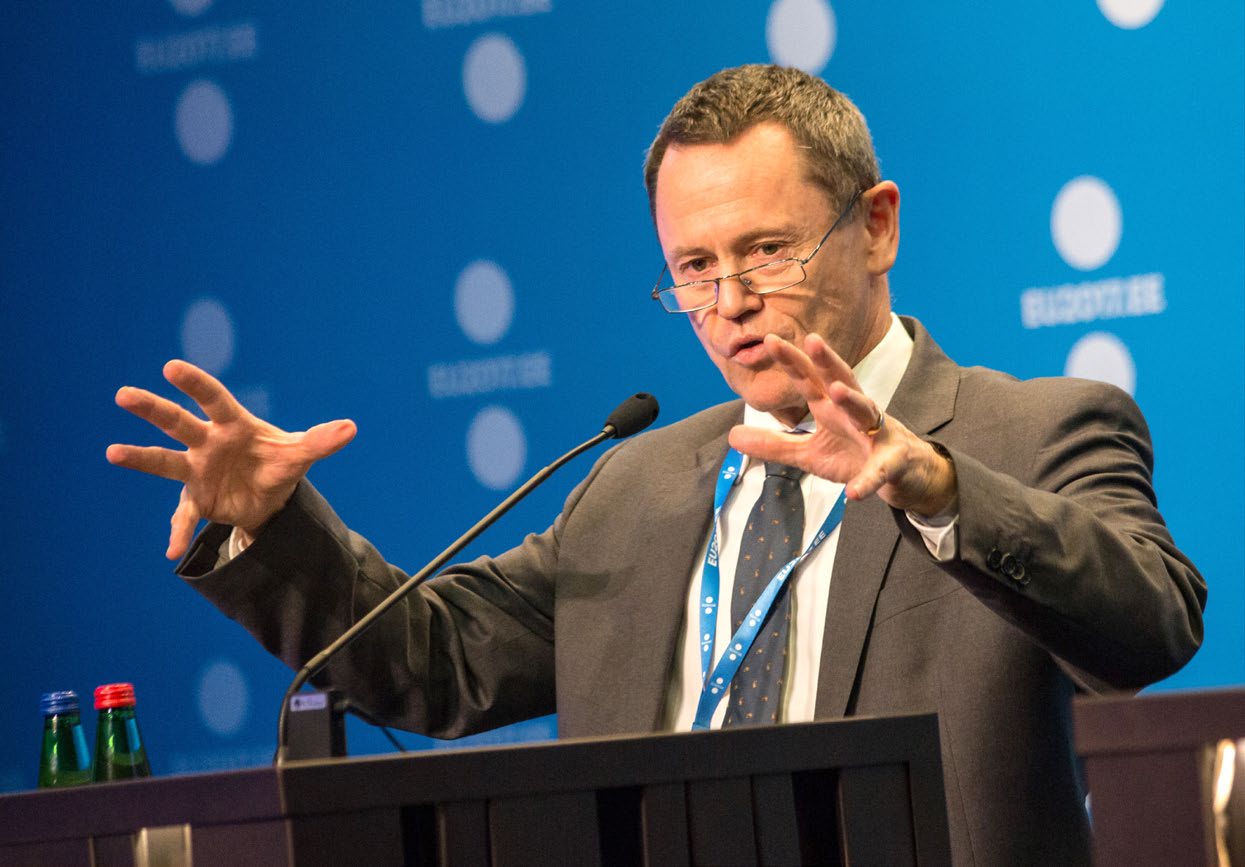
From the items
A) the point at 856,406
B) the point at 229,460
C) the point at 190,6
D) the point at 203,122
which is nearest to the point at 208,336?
the point at 203,122

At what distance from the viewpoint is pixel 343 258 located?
3.14 metres

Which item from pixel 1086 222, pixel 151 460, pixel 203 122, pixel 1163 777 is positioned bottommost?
pixel 1163 777

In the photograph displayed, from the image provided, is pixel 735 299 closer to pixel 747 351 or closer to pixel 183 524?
pixel 747 351

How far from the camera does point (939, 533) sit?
143 centimetres

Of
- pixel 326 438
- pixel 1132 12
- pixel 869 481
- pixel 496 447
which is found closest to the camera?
pixel 869 481

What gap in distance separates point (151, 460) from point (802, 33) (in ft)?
4.84

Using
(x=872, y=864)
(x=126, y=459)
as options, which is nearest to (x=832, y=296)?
(x=126, y=459)

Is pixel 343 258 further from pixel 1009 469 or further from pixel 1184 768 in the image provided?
pixel 1184 768

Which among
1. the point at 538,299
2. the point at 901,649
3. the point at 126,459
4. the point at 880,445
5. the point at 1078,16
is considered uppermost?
the point at 1078,16

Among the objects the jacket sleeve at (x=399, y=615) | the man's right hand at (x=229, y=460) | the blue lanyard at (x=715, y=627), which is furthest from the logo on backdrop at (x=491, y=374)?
the man's right hand at (x=229, y=460)

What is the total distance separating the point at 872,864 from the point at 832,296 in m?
1.07

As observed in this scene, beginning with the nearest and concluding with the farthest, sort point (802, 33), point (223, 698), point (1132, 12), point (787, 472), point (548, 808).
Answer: point (548, 808)
point (787, 472)
point (1132, 12)
point (802, 33)
point (223, 698)

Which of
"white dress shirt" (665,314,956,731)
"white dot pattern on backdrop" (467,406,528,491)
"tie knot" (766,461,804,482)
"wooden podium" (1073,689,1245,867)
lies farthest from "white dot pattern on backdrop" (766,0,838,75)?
"wooden podium" (1073,689,1245,867)

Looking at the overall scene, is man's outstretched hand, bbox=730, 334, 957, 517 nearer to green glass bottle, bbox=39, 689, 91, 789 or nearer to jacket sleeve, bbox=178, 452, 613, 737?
jacket sleeve, bbox=178, 452, 613, 737
